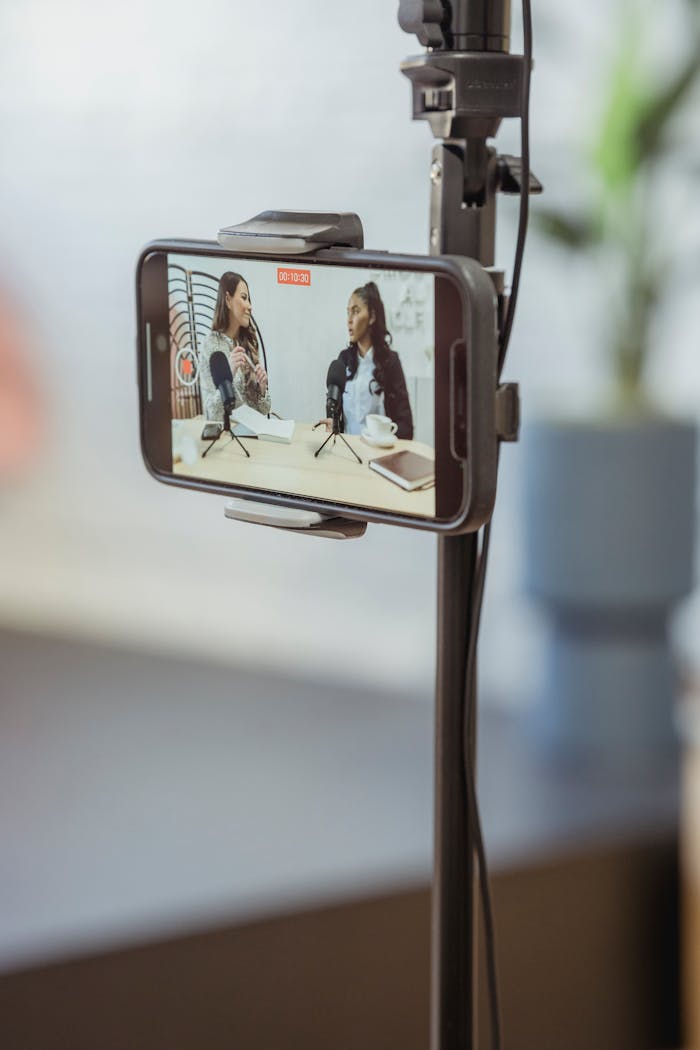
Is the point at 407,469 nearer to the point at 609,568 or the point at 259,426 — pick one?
the point at 259,426

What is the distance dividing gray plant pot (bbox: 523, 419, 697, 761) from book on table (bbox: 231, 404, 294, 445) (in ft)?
4.45

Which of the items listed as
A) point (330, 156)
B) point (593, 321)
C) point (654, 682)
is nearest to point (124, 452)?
point (330, 156)

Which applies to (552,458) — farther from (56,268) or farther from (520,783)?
(56,268)

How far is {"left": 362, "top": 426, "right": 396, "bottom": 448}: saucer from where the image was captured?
1.82 ft

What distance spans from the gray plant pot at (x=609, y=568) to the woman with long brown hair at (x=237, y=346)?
1.36 metres

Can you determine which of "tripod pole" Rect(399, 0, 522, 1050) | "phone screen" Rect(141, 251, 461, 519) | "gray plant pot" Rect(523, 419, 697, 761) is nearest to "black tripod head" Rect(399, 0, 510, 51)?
"tripod pole" Rect(399, 0, 522, 1050)

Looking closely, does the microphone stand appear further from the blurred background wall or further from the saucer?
the blurred background wall

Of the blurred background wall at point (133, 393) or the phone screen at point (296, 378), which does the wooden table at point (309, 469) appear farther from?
the blurred background wall at point (133, 393)

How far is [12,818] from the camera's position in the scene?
6.07 ft

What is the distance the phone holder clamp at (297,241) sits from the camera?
54cm

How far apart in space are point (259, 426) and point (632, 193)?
1474 mm

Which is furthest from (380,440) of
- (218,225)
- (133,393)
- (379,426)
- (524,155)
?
(133,393)

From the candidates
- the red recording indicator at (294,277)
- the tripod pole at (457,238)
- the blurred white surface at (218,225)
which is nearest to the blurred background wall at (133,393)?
the blurred white surface at (218,225)

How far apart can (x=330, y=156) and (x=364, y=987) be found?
125cm
